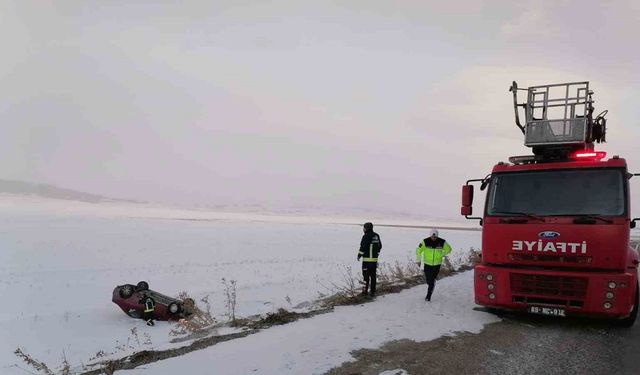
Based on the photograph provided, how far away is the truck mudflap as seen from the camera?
7145mm

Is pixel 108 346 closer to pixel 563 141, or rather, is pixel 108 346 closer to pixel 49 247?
pixel 563 141

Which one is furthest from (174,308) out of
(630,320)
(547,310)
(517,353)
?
(630,320)

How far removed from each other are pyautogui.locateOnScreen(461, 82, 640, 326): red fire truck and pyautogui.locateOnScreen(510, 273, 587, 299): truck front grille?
0.01 metres

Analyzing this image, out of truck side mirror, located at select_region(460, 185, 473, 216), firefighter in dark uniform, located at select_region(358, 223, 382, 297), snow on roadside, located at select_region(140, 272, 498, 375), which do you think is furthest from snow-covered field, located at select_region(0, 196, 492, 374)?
truck side mirror, located at select_region(460, 185, 473, 216)

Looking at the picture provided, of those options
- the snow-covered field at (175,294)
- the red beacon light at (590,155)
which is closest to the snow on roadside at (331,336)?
the snow-covered field at (175,294)

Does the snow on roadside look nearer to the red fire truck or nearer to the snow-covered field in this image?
the snow-covered field

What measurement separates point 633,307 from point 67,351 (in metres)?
11.8

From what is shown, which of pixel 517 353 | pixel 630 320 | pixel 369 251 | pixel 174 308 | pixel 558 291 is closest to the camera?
pixel 517 353

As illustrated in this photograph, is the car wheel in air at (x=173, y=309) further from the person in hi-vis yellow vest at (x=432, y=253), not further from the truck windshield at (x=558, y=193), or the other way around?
the truck windshield at (x=558, y=193)

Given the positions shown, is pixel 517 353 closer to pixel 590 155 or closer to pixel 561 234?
pixel 561 234

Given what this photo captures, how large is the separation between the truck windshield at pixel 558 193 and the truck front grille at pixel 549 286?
1133 millimetres

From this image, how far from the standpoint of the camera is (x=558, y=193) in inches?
309

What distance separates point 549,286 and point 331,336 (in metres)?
3.96

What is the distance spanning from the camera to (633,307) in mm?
7766
